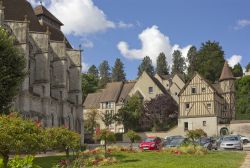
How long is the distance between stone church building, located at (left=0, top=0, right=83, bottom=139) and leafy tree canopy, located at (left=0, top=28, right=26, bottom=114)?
8.99 metres

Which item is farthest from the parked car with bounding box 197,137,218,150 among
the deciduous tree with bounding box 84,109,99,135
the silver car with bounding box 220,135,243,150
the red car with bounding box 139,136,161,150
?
the deciduous tree with bounding box 84,109,99,135

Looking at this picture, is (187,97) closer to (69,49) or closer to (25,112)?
(69,49)

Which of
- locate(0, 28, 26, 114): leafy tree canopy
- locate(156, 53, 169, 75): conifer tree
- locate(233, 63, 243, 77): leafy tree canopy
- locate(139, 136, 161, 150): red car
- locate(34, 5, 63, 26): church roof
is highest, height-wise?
locate(156, 53, 169, 75): conifer tree

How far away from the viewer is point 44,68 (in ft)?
144

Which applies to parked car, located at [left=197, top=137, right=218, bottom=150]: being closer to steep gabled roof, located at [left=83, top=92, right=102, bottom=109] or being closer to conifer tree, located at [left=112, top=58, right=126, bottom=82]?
steep gabled roof, located at [left=83, top=92, right=102, bottom=109]

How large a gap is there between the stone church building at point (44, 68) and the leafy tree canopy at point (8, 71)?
354 inches

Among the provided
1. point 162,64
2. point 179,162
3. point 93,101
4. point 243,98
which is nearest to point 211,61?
point 243,98

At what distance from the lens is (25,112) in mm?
38531

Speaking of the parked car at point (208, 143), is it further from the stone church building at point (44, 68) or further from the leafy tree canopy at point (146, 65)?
the leafy tree canopy at point (146, 65)

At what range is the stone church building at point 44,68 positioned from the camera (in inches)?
1526

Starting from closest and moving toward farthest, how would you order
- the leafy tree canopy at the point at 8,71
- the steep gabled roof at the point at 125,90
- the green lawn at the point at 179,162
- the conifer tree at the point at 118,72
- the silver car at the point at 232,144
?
the green lawn at the point at 179,162 < the leafy tree canopy at the point at 8,71 < the silver car at the point at 232,144 < the steep gabled roof at the point at 125,90 < the conifer tree at the point at 118,72

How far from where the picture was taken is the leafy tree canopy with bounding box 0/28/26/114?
89.8 ft

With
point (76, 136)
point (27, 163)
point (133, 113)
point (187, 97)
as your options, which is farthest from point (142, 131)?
point (27, 163)

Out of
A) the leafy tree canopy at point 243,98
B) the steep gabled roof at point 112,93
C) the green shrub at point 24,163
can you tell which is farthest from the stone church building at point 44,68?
the green shrub at point 24,163
